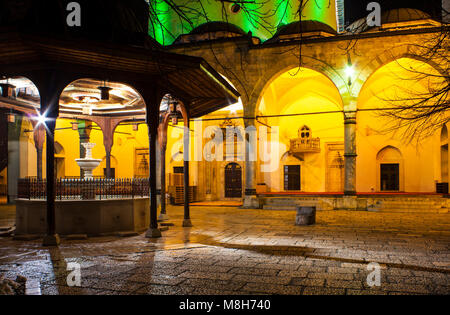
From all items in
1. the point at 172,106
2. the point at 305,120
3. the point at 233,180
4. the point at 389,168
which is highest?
the point at 305,120

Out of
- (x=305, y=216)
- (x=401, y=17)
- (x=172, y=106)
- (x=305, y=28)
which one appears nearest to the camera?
(x=172, y=106)

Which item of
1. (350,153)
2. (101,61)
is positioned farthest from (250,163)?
(101,61)

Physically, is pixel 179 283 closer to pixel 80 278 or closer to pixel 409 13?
pixel 80 278

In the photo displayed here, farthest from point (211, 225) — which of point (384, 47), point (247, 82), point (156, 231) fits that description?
point (384, 47)

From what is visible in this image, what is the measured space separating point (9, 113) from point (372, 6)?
18.7 m

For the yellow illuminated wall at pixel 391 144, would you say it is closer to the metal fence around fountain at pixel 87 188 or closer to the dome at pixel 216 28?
the dome at pixel 216 28

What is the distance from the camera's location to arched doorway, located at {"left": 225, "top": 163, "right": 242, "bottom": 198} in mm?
21750

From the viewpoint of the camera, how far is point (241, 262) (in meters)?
5.67

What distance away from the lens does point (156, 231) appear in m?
8.11

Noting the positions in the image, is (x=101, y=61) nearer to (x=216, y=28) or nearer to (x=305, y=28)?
(x=216, y=28)

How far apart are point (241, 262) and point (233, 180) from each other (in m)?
16.2

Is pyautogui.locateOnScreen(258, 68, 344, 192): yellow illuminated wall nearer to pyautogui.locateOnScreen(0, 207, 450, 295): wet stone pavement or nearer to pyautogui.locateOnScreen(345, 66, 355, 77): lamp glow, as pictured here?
pyautogui.locateOnScreen(345, 66, 355, 77): lamp glow

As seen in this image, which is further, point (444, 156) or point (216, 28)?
point (216, 28)
